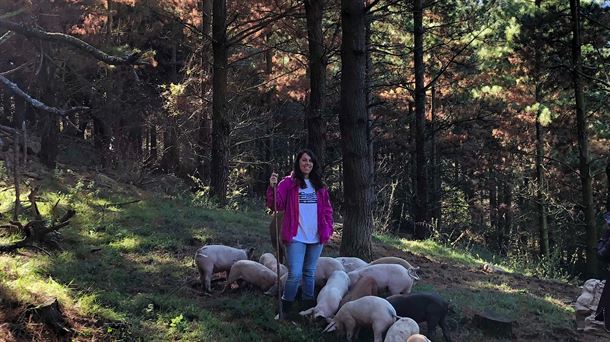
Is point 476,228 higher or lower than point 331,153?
lower

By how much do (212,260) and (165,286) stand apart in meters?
0.63

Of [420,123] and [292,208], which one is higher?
[420,123]

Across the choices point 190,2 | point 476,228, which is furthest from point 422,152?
point 476,228

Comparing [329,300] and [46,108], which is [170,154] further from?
[46,108]

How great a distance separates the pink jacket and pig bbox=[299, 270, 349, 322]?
485mm

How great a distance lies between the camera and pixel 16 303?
445 centimetres

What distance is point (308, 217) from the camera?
5637 millimetres

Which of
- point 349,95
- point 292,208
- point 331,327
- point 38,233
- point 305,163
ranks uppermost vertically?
point 349,95

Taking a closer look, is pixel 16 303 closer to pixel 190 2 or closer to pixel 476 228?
pixel 190 2

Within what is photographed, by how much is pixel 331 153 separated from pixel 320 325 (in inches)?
773

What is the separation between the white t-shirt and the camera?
18.4 ft

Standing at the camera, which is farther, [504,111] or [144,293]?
[504,111]

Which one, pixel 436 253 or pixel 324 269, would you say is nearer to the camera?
pixel 324 269

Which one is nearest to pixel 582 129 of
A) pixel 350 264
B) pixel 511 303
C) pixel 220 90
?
pixel 511 303
